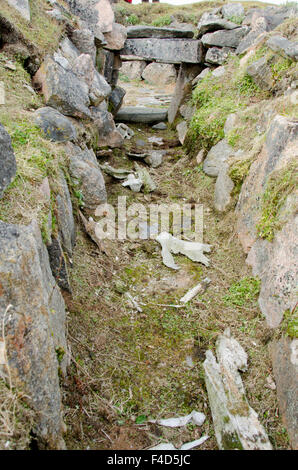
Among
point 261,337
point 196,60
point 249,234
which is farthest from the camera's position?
point 196,60

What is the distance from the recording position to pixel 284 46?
20.0 ft

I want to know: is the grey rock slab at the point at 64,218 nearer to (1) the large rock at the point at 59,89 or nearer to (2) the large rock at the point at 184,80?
(1) the large rock at the point at 59,89

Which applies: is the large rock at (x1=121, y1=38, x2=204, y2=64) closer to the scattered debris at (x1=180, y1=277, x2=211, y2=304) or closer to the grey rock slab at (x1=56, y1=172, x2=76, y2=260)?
the grey rock slab at (x1=56, y1=172, x2=76, y2=260)

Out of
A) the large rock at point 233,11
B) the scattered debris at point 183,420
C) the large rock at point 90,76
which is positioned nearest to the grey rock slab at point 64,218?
the scattered debris at point 183,420

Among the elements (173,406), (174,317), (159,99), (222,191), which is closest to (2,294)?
(173,406)

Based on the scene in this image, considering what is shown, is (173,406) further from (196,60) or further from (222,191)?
(196,60)

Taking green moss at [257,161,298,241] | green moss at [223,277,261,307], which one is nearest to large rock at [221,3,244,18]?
green moss at [257,161,298,241]

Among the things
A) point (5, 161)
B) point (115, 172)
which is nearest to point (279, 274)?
point (5, 161)

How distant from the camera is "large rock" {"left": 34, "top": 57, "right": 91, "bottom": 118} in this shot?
4.98m

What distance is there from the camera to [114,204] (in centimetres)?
597

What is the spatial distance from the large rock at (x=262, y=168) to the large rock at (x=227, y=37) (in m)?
4.79

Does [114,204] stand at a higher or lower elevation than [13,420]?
lower
